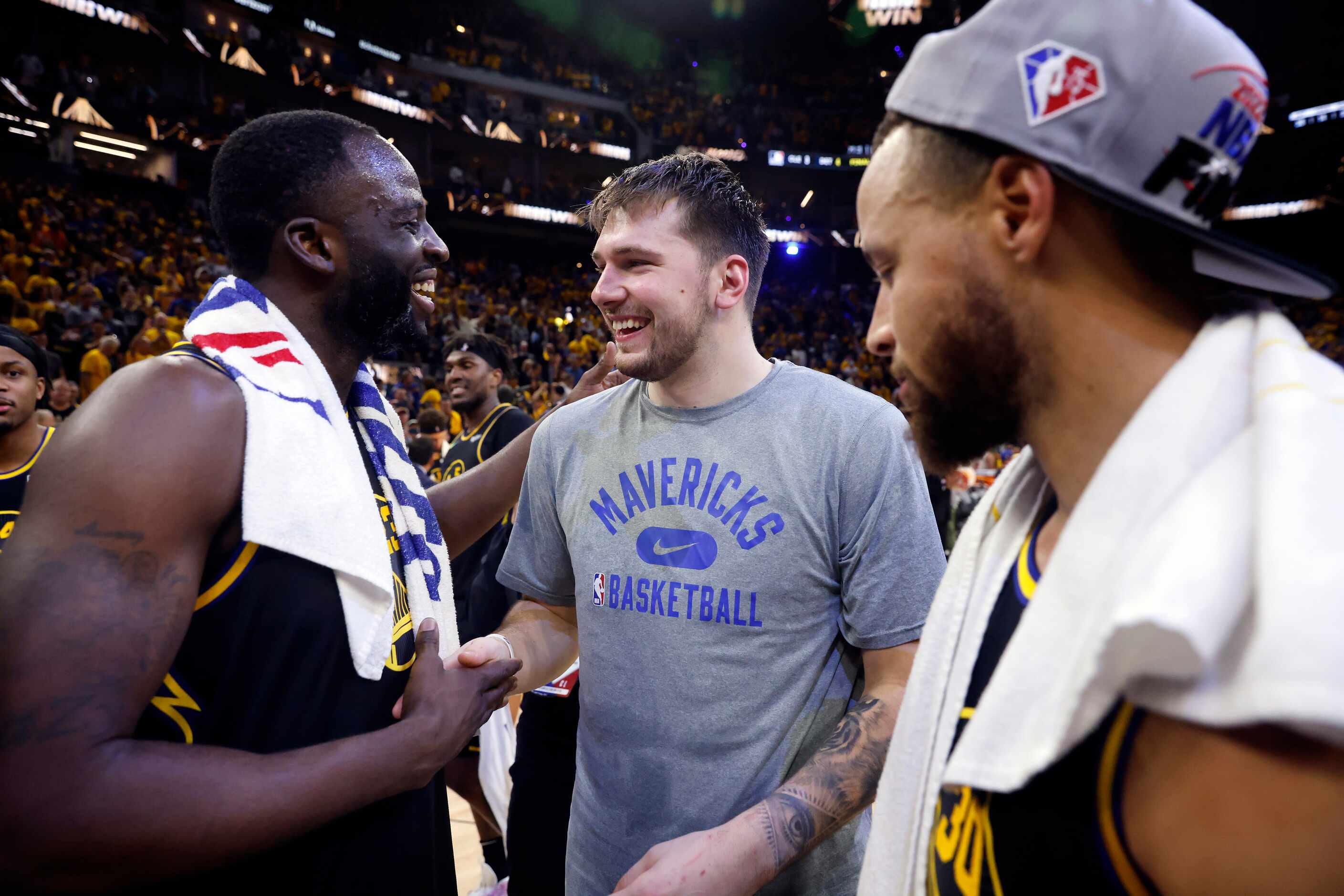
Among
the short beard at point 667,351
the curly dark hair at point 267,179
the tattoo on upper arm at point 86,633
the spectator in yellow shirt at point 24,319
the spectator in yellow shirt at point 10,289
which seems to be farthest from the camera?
the spectator in yellow shirt at point 10,289

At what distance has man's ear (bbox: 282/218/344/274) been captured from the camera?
1.55 meters

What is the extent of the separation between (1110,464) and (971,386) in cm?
21

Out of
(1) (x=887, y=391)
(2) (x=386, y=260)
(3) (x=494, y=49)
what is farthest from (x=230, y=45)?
(2) (x=386, y=260)

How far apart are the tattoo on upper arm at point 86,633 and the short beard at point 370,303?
706mm

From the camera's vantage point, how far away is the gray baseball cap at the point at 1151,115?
81cm

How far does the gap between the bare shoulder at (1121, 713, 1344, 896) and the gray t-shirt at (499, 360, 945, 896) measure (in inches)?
33.6

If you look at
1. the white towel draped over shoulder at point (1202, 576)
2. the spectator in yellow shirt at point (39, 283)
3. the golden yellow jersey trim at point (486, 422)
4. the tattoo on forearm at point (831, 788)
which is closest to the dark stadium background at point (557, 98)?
the spectator in yellow shirt at point (39, 283)

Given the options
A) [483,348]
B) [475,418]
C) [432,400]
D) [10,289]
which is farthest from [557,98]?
[475,418]

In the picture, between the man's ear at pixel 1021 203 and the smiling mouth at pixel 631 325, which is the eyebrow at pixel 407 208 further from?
the man's ear at pixel 1021 203

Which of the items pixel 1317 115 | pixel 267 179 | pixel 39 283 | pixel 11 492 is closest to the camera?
pixel 267 179

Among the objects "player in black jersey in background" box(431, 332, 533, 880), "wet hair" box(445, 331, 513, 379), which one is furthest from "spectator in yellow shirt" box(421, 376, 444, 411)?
"wet hair" box(445, 331, 513, 379)

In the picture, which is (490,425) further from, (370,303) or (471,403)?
(370,303)

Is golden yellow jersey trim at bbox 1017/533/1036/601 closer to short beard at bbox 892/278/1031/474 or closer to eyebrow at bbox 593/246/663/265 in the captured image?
short beard at bbox 892/278/1031/474

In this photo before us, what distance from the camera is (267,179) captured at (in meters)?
1.54
